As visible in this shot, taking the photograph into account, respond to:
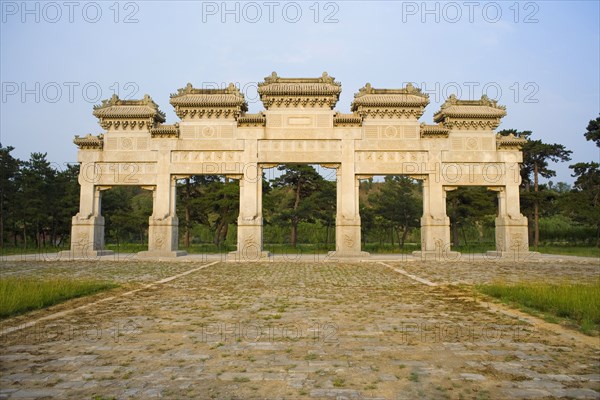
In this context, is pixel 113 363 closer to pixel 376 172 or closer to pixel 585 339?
pixel 585 339

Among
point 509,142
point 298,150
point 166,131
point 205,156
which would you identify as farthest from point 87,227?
point 509,142

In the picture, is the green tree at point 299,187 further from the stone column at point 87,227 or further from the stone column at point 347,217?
the stone column at point 87,227

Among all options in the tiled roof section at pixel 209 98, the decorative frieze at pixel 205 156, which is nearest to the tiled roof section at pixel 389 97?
the tiled roof section at pixel 209 98

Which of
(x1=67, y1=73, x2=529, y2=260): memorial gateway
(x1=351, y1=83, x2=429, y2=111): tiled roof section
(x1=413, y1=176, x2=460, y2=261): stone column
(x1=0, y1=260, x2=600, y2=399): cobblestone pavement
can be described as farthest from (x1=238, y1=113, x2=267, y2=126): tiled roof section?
(x1=0, y1=260, x2=600, y2=399): cobblestone pavement

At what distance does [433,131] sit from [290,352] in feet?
61.9

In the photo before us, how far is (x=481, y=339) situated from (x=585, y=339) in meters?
1.31

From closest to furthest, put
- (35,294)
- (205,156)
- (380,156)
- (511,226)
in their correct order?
(35,294)
(380,156)
(205,156)
(511,226)

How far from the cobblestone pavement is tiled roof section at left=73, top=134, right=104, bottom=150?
52.1ft

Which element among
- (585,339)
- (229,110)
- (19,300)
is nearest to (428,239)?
(229,110)

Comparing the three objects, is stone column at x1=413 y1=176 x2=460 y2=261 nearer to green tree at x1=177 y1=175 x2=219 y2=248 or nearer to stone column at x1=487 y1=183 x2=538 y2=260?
stone column at x1=487 y1=183 x2=538 y2=260

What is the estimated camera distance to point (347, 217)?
20.5 m

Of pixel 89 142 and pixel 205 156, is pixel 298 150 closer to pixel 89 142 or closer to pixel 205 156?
pixel 205 156

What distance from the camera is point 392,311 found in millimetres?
6777

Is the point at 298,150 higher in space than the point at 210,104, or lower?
lower
